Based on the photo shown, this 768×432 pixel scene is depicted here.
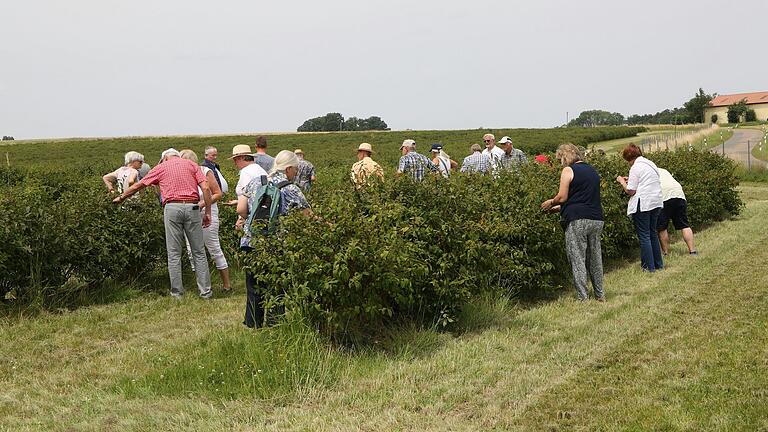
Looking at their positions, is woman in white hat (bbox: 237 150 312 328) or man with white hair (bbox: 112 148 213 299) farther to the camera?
man with white hair (bbox: 112 148 213 299)

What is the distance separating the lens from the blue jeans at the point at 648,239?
367 inches

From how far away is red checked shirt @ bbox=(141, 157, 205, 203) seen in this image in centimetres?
805

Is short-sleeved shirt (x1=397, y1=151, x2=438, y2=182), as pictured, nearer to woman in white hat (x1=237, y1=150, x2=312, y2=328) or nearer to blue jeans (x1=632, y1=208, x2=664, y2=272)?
woman in white hat (x1=237, y1=150, x2=312, y2=328)

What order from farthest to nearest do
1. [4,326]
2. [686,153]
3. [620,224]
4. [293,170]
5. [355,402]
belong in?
[686,153] < [620,224] < [4,326] < [293,170] < [355,402]

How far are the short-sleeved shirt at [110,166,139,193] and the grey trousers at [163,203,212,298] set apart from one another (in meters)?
1.62

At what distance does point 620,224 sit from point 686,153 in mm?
6293

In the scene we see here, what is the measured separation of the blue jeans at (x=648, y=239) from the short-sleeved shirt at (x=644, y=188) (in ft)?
0.30

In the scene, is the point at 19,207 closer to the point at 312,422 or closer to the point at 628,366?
A: the point at 312,422

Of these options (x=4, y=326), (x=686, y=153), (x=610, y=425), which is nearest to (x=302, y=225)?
(x=610, y=425)

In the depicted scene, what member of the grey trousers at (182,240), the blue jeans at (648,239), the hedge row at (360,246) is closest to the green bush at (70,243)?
the hedge row at (360,246)

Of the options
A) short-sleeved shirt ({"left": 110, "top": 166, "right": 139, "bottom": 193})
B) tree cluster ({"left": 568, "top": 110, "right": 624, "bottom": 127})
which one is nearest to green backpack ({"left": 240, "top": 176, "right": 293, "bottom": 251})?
short-sleeved shirt ({"left": 110, "top": 166, "right": 139, "bottom": 193})

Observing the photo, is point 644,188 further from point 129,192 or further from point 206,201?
point 129,192

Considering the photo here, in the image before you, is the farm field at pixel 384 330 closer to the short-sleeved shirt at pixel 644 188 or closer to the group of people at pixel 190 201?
the group of people at pixel 190 201

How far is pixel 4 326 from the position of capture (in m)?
6.75
